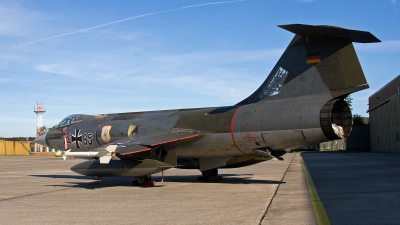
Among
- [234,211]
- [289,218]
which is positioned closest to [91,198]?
[234,211]

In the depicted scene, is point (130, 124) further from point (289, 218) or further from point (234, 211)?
point (289, 218)

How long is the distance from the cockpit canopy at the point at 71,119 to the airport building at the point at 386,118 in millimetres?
34713

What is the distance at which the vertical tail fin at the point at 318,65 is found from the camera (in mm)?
11867

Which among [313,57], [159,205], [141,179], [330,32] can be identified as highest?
[330,32]

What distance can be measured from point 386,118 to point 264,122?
41.2 meters

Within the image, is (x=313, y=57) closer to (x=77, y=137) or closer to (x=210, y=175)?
(x=210, y=175)

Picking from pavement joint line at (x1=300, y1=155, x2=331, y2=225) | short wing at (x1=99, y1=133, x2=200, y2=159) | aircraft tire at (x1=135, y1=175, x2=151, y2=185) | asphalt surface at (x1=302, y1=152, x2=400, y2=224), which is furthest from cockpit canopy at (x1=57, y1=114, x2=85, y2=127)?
pavement joint line at (x1=300, y1=155, x2=331, y2=225)

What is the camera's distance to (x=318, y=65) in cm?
1262

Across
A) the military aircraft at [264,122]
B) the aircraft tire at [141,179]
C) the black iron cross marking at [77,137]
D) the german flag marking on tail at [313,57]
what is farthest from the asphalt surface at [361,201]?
the black iron cross marking at [77,137]

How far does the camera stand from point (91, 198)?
1138 cm

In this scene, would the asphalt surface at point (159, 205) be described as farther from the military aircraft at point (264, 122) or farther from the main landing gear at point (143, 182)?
the military aircraft at point (264, 122)

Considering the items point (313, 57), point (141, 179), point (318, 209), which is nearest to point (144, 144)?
point (141, 179)

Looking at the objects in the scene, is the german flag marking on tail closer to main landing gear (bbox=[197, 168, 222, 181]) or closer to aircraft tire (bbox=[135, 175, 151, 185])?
main landing gear (bbox=[197, 168, 222, 181])

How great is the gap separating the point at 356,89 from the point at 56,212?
8086 millimetres
